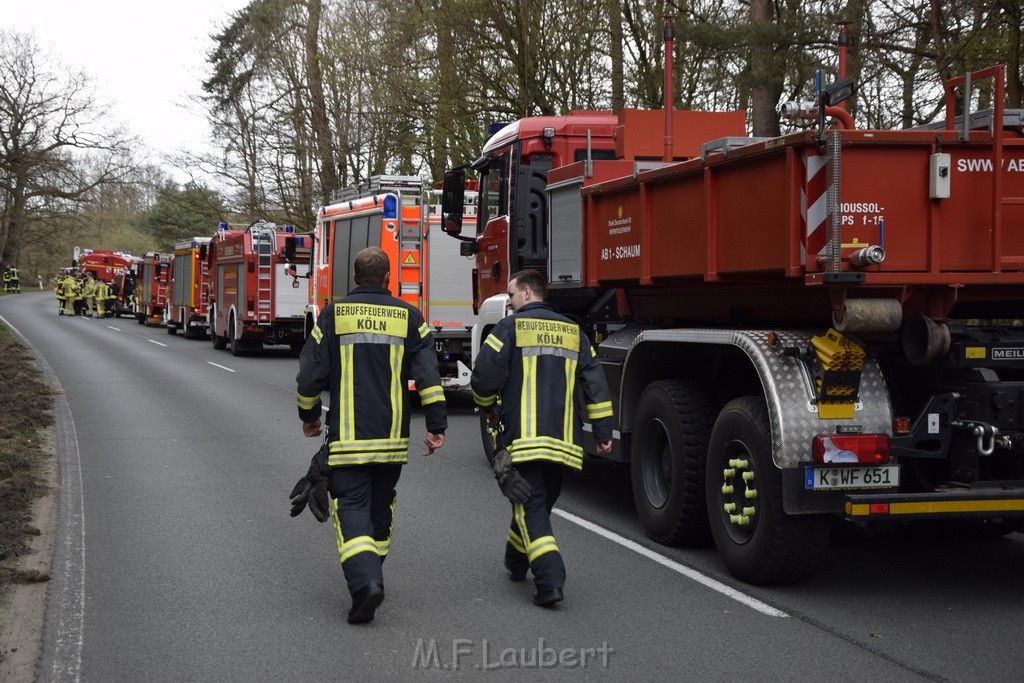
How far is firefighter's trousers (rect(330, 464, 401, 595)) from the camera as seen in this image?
5785 millimetres

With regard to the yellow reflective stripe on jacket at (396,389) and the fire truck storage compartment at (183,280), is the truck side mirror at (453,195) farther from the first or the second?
the fire truck storage compartment at (183,280)

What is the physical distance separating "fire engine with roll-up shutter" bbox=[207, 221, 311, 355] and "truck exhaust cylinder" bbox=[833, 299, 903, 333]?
20.7 meters

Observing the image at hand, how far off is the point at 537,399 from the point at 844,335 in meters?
1.59

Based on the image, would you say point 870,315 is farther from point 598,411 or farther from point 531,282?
point 531,282

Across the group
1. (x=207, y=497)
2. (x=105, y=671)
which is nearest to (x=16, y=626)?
(x=105, y=671)

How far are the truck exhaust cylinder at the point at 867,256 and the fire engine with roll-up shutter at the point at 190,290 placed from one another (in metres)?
28.2

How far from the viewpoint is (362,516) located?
19.4 feet

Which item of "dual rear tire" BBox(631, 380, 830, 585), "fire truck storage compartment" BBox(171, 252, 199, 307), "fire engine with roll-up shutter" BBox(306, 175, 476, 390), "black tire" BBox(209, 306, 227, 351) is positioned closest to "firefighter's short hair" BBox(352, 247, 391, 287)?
"dual rear tire" BBox(631, 380, 830, 585)

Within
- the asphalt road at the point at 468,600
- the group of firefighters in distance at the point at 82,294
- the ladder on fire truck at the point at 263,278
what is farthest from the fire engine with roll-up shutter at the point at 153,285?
the asphalt road at the point at 468,600

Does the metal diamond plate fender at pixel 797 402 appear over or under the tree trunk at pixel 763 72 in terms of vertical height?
under

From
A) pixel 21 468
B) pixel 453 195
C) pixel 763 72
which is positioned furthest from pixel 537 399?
pixel 763 72

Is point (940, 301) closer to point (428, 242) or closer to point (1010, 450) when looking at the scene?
point (1010, 450)

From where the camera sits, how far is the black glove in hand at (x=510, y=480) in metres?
6.15

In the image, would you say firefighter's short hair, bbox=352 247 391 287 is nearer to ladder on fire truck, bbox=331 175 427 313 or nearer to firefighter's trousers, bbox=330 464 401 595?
firefighter's trousers, bbox=330 464 401 595
